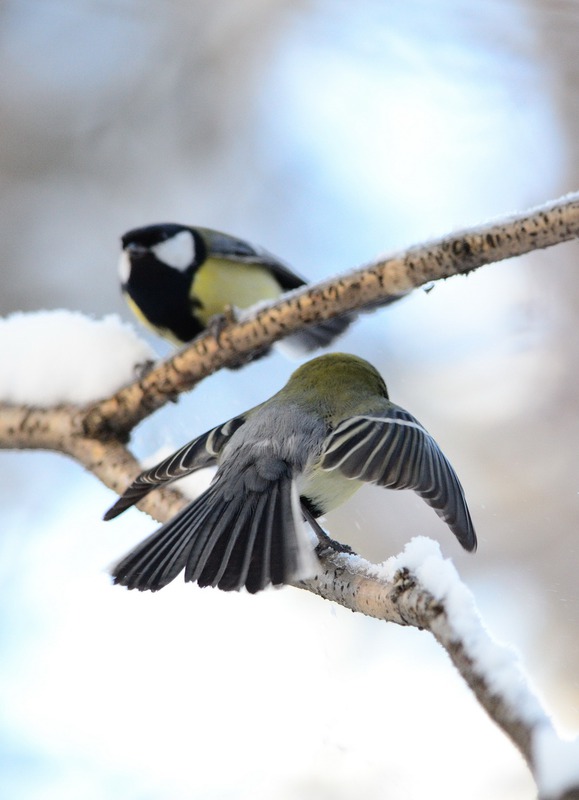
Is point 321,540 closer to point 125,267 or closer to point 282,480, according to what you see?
point 282,480

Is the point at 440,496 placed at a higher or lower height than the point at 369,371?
lower

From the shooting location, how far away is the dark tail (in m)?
1.43

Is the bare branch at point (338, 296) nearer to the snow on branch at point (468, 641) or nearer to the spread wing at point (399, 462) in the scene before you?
the spread wing at point (399, 462)

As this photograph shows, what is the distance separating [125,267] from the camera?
294 centimetres

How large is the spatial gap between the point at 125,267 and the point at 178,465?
1329 mm

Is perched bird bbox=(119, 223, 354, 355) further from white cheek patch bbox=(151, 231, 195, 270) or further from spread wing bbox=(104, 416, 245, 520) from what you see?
spread wing bbox=(104, 416, 245, 520)

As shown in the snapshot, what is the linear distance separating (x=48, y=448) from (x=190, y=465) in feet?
1.29

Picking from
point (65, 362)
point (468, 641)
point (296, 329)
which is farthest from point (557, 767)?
point (65, 362)

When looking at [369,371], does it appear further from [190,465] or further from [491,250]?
[491,250]

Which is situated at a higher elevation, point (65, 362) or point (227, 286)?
point (227, 286)

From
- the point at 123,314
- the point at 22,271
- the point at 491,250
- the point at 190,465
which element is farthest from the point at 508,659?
the point at 22,271

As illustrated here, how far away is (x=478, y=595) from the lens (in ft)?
8.43

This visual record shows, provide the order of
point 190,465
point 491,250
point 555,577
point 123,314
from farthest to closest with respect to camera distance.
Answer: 1. point 123,314
2. point 555,577
3. point 190,465
4. point 491,250

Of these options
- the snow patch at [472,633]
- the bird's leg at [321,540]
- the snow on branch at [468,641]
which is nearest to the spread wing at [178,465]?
the bird's leg at [321,540]
